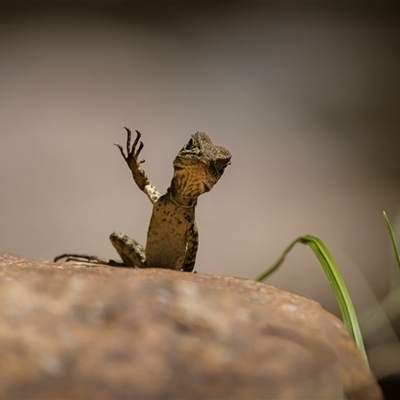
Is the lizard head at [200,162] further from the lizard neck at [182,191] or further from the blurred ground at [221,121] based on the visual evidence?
the blurred ground at [221,121]

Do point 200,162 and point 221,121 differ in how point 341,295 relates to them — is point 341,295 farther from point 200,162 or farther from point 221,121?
point 221,121

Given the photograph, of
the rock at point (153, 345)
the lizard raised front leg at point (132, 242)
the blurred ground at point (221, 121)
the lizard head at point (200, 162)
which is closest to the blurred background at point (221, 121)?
the blurred ground at point (221, 121)

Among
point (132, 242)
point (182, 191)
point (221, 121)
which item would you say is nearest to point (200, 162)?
point (182, 191)

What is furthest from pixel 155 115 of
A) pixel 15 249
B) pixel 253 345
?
pixel 253 345

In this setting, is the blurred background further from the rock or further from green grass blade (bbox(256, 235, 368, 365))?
the rock

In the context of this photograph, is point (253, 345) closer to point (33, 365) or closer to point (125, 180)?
point (33, 365)
